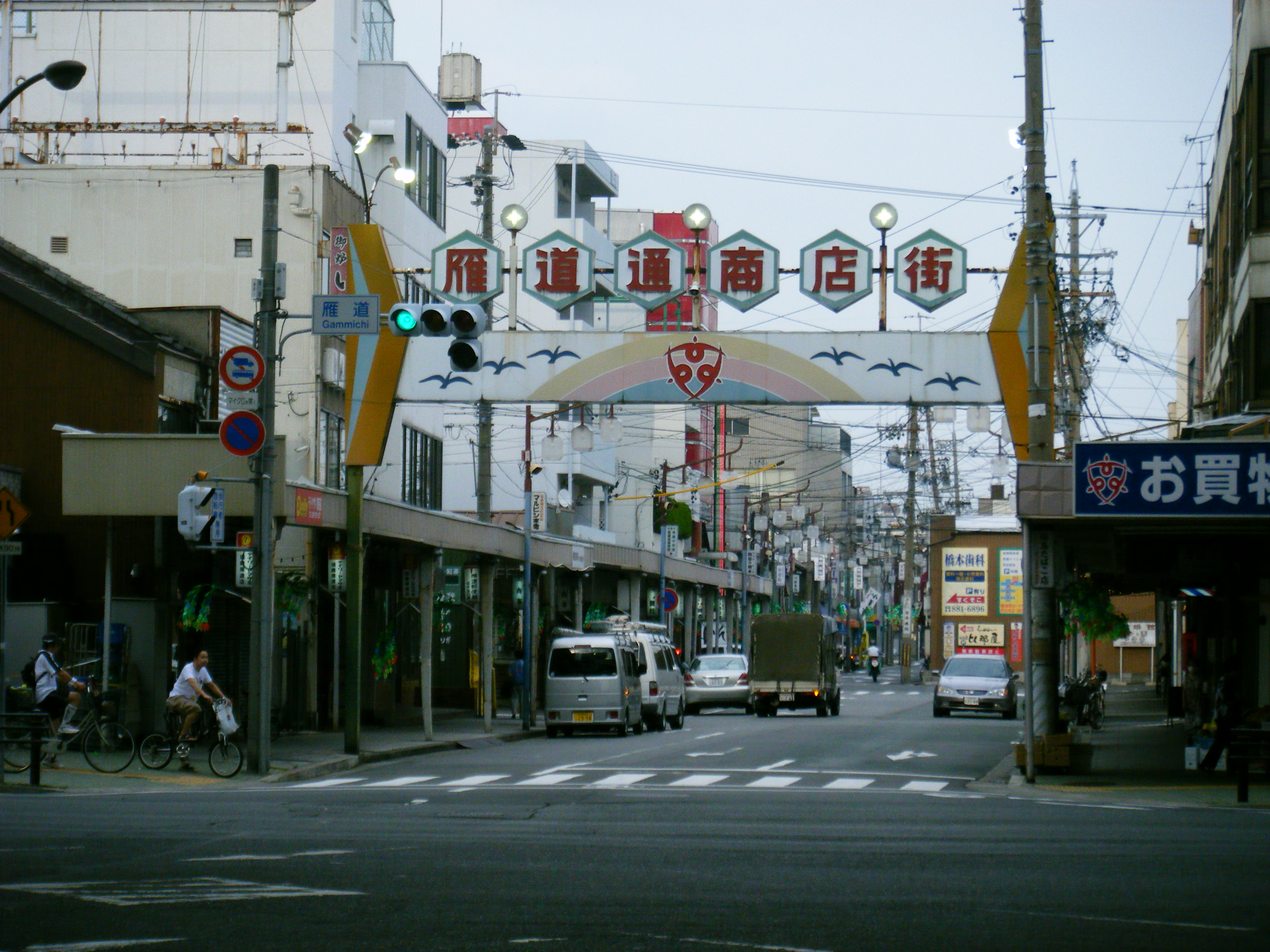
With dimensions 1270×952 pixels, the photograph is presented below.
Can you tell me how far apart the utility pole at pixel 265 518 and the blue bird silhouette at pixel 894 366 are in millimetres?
9565

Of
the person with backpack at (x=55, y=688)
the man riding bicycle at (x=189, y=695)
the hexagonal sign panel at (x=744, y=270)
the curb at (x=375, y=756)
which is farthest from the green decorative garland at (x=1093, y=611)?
the person with backpack at (x=55, y=688)

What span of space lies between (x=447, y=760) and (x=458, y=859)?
1507 centimetres

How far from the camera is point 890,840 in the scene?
14.5m

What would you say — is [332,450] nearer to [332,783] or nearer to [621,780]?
[332,783]

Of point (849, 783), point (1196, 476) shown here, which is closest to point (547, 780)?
point (849, 783)

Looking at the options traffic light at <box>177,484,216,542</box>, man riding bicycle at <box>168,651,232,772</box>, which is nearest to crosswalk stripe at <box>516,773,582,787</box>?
man riding bicycle at <box>168,651,232,772</box>

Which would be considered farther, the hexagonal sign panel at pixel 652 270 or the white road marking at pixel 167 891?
the hexagonal sign panel at pixel 652 270

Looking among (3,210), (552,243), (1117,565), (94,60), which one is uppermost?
(94,60)

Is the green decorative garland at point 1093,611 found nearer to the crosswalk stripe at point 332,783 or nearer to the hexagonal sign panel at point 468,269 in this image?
the hexagonal sign panel at point 468,269

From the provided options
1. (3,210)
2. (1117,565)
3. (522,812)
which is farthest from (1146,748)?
(3,210)

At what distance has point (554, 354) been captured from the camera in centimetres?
2694

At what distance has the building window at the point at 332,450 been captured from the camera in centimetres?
3678

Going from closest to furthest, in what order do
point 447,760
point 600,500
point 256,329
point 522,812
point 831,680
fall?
point 522,812
point 256,329
point 447,760
point 831,680
point 600,500

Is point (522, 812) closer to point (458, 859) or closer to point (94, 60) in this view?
point (458, 859)
